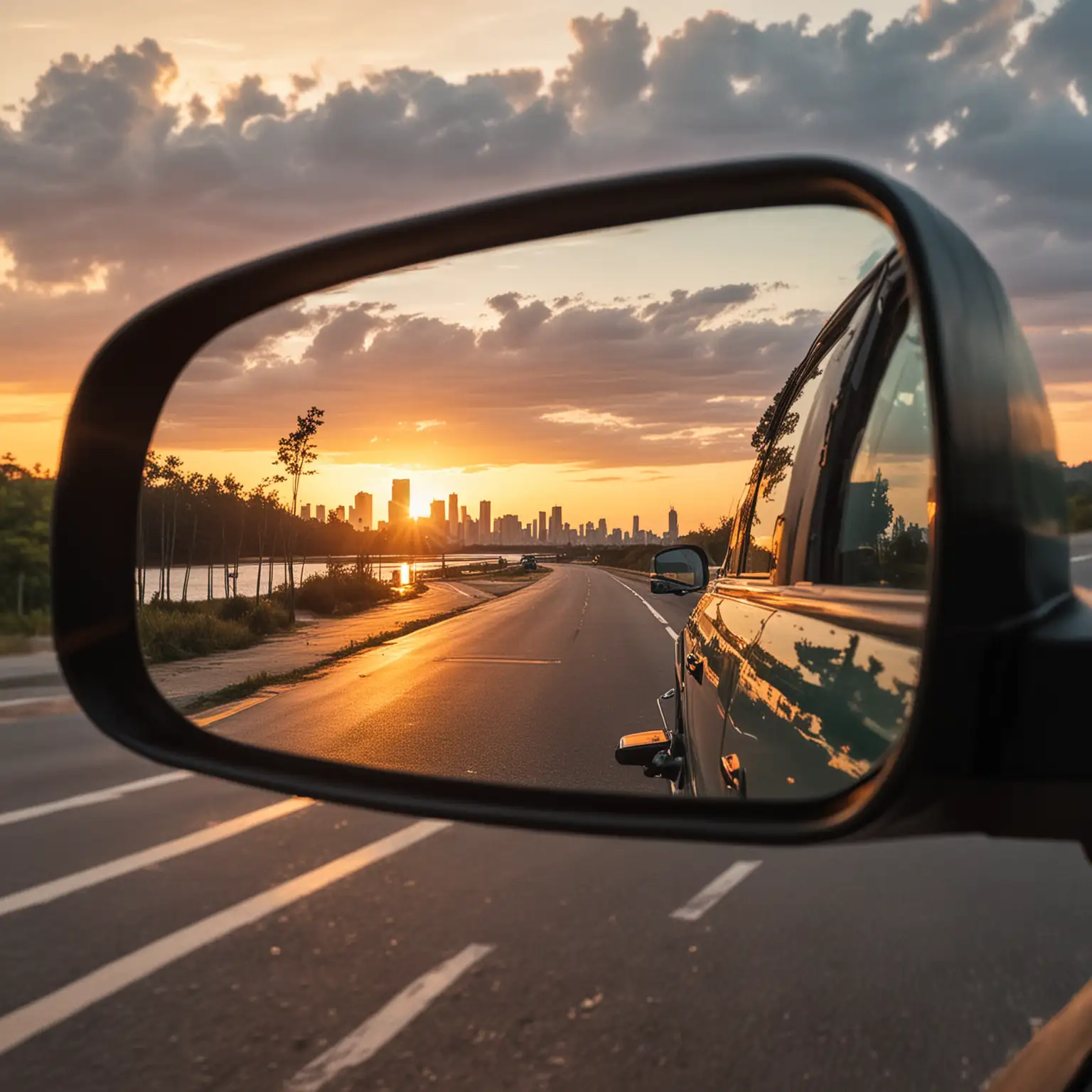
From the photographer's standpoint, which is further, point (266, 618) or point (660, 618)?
point (266, 618)

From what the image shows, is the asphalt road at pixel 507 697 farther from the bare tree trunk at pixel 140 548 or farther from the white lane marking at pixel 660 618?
the bare tree trunk at pixel 140 548

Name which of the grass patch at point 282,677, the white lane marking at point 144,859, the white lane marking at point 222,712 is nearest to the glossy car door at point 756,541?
the white lane marking at point 222,712

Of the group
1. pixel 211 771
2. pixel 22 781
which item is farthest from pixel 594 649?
pixel 211 771

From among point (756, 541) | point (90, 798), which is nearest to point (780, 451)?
point (756, 541)

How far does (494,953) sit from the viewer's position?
17.8ft

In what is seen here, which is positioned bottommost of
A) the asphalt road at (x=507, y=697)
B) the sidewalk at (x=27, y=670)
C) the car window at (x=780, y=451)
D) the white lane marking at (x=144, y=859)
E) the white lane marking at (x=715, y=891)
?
the sidewalk at (x=27, y=670)

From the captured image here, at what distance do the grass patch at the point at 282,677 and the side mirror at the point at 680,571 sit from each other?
56.0 inches

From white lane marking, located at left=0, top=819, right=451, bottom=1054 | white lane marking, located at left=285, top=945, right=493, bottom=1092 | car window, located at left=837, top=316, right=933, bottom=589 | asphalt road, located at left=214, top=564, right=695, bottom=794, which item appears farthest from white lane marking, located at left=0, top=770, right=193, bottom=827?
car window, located at left=837, top=316, right=933, bottom=589

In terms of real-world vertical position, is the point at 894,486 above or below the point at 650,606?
above

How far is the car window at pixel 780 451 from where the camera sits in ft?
7.61

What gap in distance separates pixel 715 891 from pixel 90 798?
465cm

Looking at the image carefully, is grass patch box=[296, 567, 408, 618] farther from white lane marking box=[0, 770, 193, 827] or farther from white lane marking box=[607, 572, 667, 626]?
white lane marking box=[607, 572, 667, 626]

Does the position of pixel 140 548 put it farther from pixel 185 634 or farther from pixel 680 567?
pixel 185 634

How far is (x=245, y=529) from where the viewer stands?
5.46m
